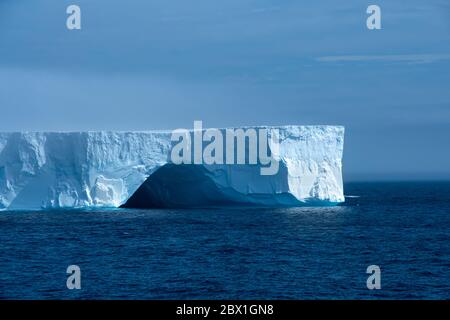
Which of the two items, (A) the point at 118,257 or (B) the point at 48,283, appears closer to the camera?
(B) the point at 48,283

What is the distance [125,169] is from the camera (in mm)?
31391

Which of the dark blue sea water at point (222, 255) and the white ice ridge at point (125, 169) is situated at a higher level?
the white ice ridge at point (125, 169)

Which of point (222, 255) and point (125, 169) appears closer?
point (222, 255)

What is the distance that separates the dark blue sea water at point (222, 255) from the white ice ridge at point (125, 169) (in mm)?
1092

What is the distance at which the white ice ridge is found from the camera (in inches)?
1215

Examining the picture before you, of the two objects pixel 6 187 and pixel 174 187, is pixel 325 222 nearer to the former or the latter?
pixel 174 187

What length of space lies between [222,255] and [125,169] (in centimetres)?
1157

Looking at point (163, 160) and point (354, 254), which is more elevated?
point (163, 160)

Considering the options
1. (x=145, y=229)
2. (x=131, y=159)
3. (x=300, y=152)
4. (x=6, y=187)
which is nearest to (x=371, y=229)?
(x=300, y=152)

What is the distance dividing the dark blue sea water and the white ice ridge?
1092mm

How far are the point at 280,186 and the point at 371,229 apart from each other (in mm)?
5847

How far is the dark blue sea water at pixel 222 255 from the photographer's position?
52.2 feet

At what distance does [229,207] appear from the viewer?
38.2m

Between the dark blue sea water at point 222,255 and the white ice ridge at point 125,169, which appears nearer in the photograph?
the dark blue sea water at point 222,255
